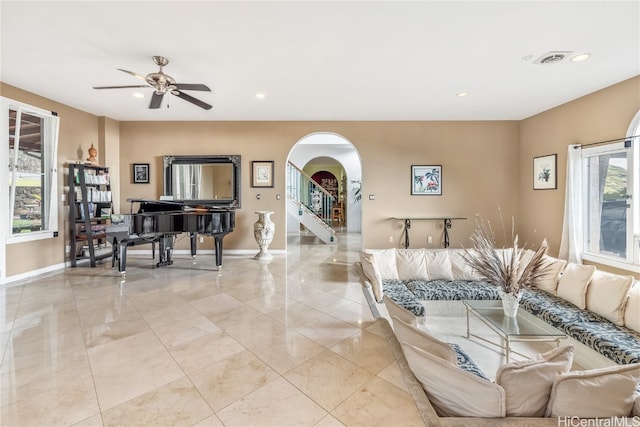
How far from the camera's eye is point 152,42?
2807mm

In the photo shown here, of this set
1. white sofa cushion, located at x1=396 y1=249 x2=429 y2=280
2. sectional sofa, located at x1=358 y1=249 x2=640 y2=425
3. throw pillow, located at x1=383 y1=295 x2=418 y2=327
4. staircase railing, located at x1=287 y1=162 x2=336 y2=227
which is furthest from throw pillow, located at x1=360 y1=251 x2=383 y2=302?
staircase railing, located at x1=287 y1=162 x2=336 y2=227

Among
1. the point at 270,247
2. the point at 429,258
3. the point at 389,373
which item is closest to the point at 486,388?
the point at 389,373

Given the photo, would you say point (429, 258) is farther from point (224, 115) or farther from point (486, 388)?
point (224, 115)

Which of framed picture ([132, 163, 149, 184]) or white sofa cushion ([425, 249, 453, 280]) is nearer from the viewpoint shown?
white sofa cushion ([425, 249, 453, 280])

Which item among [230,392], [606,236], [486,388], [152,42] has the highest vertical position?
[152,42]

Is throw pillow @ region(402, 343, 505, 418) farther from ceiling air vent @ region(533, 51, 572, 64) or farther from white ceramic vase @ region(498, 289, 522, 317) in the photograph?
ceiling air vent @ region(533, 51, 572, 64)

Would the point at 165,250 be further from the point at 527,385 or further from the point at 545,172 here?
the point at 545,172

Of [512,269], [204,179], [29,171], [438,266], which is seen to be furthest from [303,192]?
[512,269]

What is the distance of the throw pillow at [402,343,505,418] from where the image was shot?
1144 mm

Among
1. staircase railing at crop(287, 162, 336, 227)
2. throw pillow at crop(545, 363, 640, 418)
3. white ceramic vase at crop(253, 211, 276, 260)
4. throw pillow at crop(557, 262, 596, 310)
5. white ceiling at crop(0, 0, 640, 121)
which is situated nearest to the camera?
throw pillow at crop(545, 363, 640, 418)

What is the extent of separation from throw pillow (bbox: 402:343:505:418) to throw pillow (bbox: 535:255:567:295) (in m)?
2.67

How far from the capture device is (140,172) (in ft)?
19.2

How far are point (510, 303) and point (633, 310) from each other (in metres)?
0.92

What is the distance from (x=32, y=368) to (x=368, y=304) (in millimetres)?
2932
